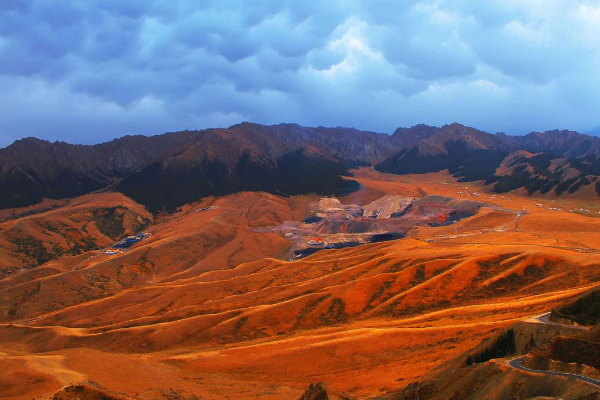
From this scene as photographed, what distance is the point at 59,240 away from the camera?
125 m

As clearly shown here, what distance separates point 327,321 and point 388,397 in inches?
1008

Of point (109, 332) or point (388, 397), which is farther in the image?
point (109, 332)

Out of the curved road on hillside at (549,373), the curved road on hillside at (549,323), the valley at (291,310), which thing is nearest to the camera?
the curved road on hillside at (549,373)

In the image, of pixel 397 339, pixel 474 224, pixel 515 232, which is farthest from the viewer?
pixel 474 224

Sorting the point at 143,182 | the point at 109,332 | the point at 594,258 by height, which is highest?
the point at 143,182

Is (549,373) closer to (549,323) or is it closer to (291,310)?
(549,323)

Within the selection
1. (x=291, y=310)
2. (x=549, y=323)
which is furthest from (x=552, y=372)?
(x=291, y=310)

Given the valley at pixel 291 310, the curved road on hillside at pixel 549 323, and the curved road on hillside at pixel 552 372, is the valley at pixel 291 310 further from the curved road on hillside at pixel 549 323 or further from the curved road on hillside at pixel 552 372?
the curved road on hillside at pixel 549 323

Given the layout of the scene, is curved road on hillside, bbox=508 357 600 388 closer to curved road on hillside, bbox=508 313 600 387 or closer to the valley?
curved road on hillside, bbox=508 313 600 387

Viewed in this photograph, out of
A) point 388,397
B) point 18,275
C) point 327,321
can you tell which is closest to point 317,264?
point 327,321

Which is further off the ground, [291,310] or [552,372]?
[552,372]

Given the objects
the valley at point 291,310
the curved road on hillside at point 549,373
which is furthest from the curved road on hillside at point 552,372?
the valley at point 291,310

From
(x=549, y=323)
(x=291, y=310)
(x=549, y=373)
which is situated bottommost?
(x=291, y=310)

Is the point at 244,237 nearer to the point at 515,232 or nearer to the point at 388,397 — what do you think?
the point at 515,232
